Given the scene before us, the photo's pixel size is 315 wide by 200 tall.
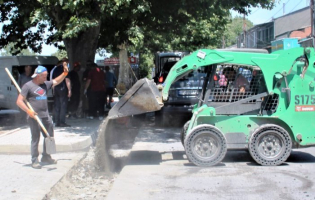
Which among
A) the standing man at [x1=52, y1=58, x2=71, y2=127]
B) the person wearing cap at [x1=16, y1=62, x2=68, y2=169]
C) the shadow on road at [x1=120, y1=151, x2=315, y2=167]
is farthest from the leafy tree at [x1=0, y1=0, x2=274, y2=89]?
the shadow on road at [x1=120, y1=151, x2=315, y2=167]

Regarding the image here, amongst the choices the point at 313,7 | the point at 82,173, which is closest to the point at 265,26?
the point at 313,7

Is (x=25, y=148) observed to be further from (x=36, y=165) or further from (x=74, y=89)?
(x=74, y=89)

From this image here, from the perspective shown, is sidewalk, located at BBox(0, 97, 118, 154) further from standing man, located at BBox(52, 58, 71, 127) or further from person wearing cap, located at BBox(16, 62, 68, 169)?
person wearing cap, located at BBox(16, 62, 68, 169)

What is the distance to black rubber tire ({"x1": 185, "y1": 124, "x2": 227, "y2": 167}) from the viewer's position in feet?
25.7

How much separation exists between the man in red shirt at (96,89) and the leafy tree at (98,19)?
0.98 m

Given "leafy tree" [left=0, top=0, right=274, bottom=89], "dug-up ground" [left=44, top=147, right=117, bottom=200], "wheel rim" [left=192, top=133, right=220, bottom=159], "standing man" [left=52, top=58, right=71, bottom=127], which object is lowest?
"dug-up ground" [left=44, top=147, right=117, bottom=200]

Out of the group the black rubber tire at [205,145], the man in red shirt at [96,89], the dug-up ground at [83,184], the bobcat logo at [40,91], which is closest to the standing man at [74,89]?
the man in red shirt at [96,89]

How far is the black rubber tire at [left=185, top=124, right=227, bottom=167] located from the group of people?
2591 millimetres

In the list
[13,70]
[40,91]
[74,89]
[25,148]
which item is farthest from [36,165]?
[13,70]

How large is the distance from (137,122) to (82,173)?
23.8ft

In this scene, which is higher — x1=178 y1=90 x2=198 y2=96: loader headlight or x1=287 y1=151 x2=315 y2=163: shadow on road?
x1=178 y1=90 x2=198 y2=96: loader headlight

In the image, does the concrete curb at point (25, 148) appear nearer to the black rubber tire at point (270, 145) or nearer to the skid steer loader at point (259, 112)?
the skid steer loader at point (259, 112)

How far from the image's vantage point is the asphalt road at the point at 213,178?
6250 mm

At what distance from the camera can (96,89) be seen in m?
13.9
